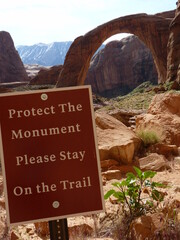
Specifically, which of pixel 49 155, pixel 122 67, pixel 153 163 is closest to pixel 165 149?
pixel 153 163

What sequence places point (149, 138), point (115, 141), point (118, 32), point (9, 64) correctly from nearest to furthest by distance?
point (115, 141) → point (149, 138) → point (118, 32) → point (9, 64)

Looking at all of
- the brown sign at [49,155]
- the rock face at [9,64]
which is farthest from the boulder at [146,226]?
the rock face at [9,64]

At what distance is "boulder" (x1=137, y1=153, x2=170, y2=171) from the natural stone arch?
1846 cm

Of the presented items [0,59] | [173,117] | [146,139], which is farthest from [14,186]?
[0,59]

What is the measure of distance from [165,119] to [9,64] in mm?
46311

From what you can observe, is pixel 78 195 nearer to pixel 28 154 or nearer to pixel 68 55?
pixel 28 154

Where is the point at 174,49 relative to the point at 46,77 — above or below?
above

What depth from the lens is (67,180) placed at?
174 cm

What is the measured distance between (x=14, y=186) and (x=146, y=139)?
154 inches

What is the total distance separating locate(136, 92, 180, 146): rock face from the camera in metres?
5.73

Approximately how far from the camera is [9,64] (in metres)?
49.3

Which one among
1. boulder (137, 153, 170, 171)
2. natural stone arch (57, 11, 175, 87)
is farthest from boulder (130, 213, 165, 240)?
natural stone arch (57, 11, 175, 87)

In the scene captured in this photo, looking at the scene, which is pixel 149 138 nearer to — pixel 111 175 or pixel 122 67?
pixel 111 175

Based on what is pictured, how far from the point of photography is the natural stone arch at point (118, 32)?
23.0 m
